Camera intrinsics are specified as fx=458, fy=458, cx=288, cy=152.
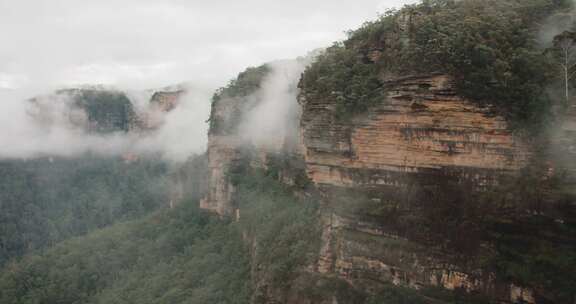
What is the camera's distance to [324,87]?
21016 millimetres

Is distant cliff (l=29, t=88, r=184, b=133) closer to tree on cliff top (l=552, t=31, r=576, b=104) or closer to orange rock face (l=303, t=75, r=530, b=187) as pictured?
orange rock face (l=303, t=75, r=530, b=187)

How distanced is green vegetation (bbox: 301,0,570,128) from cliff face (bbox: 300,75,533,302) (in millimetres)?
590

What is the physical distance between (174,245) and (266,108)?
14841 millimetres

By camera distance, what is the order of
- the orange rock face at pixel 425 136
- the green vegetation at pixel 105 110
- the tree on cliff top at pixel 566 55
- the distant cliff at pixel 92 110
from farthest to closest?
the green vegetation at pixel 105 110 < the distant cliff at pixel 92 110 < the orange rock face at pixel 425 136 < the tree on cliff top at pixel 566 55

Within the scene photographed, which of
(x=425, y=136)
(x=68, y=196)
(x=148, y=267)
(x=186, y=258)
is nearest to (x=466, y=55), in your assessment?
(x=425, y=136)

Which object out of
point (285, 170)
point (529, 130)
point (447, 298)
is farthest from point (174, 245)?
point (529, 130)

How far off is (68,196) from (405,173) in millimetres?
72937

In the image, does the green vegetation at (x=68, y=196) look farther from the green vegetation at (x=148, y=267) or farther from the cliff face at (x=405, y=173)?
the cliff face at (x=405, y=173)

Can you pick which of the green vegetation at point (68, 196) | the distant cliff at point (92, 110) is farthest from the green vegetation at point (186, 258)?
the distant cliff at point (92, 110)

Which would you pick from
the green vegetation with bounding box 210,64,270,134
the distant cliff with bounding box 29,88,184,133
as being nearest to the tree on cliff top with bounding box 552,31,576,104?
the green vegetation with bounding box 210,64,270,134

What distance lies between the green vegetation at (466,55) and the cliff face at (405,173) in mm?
590

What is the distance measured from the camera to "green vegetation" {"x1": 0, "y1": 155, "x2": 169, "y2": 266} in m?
65.8

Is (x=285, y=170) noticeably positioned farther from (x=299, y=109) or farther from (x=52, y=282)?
(x=52, y=282)

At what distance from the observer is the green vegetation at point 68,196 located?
65750mm
